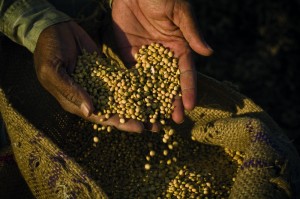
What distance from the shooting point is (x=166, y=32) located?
9.47 ft

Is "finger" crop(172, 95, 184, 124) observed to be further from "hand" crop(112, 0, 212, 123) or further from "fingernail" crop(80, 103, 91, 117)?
"fingernail" crop(80, 103, 91, 117)

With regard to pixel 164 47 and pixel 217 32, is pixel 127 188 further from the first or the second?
pixel 217 32

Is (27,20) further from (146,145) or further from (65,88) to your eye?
(146,145)

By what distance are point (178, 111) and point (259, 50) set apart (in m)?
1.97

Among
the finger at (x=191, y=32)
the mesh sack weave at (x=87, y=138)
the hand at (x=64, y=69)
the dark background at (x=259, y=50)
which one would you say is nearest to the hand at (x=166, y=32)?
the finger at (x=191, y=32)

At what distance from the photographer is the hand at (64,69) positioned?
2.42 meters

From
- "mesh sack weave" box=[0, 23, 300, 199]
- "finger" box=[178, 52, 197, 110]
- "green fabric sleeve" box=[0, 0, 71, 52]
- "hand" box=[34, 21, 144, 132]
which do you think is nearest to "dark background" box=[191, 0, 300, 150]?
"mesh sack weave" box=[0, 23, 300, 199]

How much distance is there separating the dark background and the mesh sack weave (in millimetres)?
1210

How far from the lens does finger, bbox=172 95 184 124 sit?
2648mm

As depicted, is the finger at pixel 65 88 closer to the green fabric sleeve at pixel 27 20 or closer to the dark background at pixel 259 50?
the green fabric sleeve at pixel 27 20

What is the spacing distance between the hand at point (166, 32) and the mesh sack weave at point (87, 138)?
6.6 inches

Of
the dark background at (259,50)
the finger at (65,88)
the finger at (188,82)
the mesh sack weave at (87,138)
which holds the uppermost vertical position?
the finger at (65,88)

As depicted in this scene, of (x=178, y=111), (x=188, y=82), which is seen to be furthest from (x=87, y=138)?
(x=188, y=82)

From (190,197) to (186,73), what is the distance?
0.72 metres
